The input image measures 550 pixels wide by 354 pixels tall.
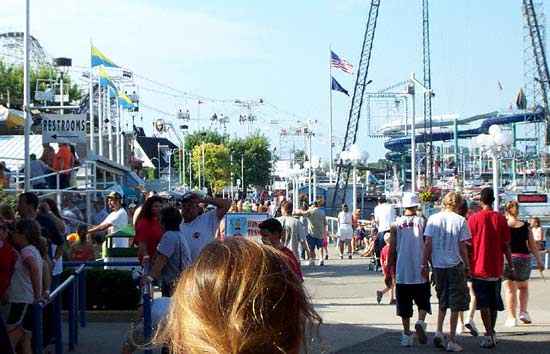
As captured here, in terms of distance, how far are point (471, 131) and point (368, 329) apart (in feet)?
294

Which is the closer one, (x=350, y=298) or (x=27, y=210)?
(x=27, y=210)

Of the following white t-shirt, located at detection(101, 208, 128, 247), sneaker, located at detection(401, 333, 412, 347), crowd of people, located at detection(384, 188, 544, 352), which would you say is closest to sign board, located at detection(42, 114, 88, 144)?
white t-shirt, located at detection(101, 208, 128, 247)

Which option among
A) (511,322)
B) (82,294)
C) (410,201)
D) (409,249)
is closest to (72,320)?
(82,294)

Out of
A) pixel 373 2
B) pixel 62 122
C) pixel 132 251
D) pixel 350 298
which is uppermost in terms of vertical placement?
pixel 373 2

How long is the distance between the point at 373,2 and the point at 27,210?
48.4 m

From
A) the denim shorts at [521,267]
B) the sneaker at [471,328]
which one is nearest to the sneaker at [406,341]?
the sneaker at [471,328]

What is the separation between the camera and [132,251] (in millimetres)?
13648

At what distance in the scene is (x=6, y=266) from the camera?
762cm

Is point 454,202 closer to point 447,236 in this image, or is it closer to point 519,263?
point 447,236

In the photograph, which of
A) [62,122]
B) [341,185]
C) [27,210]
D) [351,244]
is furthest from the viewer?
[341,185]

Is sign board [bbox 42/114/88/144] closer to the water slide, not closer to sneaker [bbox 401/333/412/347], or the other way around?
sneaker [bbox 401/333/412/347]

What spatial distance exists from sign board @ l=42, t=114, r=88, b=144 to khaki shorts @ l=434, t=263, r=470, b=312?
8.57 metres

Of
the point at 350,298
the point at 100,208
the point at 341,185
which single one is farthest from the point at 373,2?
the point at 350,298

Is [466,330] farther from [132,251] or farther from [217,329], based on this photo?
[217,329]
